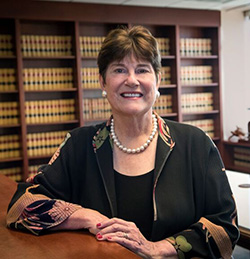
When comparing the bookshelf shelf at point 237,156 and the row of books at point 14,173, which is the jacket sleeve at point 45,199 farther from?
the bookshelf shelf at point 237,156

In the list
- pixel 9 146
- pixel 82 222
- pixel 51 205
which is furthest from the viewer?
pixel 9 146

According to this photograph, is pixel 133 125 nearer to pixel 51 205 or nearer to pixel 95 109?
pixel 51 205

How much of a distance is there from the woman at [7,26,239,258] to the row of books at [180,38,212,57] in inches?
208

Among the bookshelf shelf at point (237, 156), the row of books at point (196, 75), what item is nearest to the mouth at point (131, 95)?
the row of books at point (196, 75)

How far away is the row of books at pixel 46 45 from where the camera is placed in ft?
19.1

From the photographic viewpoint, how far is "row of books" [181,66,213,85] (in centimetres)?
696

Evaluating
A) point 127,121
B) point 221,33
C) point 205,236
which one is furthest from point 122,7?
point 205,236

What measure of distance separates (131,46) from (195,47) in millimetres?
5585

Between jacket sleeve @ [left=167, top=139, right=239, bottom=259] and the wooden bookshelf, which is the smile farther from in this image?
the wooden bookshelf

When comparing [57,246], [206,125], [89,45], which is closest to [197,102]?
[206,125]

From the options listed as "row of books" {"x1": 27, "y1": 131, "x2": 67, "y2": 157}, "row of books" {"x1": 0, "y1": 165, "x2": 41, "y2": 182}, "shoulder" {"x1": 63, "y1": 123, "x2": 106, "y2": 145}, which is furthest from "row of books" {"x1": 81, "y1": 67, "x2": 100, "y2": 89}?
"shoulder" {"x1": 63, "y1": 123, "x2": 106, "y2": 145}

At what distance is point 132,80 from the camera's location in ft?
5.56

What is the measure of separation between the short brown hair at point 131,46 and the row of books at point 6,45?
4.34 m

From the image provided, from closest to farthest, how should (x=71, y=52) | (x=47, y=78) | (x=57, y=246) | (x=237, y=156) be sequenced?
(x=57, y=246) → (x=47, y=78) → (x=71, y=52) → (x=237, y=156)
